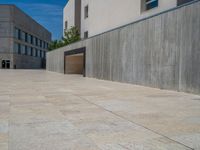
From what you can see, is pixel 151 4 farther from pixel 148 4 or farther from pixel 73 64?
pixel 73 64

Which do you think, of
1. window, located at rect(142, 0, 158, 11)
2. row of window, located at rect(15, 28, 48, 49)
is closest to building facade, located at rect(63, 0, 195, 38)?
window, located at rect(142, 0, 158, 11)

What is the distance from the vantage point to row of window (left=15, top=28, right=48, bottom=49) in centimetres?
5959

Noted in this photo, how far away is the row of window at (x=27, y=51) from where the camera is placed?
194 ft

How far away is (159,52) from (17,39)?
52.6 meters

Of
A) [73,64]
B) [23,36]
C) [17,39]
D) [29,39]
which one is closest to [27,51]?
[29,39]

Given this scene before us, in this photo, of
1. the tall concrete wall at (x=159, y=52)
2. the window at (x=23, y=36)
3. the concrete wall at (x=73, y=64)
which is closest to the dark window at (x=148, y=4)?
the tall concrete wall at (x=159, y=52)

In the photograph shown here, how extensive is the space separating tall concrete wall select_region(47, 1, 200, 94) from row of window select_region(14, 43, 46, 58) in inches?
1795

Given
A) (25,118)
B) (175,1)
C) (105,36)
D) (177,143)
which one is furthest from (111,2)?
(177,143)

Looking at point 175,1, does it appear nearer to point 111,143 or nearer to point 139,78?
point 139,78

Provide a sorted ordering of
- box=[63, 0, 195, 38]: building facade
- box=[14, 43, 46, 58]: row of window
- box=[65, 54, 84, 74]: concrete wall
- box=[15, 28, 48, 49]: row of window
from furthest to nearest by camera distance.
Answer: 1. box=[15, 28, 48, 49]: row of window
2. box=[14, 43, 46, 58]: row of window
3. box=[65, 54, 84, 74]: concrete wall
4. box=[63, 0, 195, 38]: building facade

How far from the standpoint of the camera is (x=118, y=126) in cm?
454

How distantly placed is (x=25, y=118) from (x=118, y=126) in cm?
198

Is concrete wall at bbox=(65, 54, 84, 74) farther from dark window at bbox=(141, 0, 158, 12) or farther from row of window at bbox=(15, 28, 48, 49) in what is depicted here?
row of window at bbox=(15, 28, 48, 49)

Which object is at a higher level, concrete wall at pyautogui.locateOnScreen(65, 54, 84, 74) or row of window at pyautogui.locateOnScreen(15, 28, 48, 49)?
row of window at pyautogui.locateOnScreen(15, 28, 48, 49)
